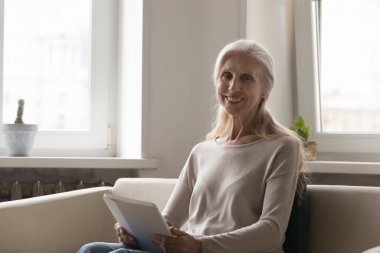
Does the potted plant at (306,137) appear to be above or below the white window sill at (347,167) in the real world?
above

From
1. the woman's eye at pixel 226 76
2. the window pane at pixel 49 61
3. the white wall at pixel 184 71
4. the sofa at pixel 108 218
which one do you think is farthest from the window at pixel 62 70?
the woman's eye at pixel 226 76

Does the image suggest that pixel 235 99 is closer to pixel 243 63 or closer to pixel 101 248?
pixel 243 63

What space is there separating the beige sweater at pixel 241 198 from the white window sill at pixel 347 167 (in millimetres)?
703

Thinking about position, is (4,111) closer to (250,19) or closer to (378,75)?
(250,19)

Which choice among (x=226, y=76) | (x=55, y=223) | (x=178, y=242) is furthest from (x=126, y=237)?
(x=226, y=76)

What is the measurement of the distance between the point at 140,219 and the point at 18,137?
1498mm

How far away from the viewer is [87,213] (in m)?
2.46

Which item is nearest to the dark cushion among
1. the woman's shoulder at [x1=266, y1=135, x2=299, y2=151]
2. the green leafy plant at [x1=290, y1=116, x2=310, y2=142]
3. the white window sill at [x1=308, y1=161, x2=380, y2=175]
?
the woman's shoulder at [x1=266, y1=135, x2=299, y2=151]

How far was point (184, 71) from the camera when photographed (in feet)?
10.3

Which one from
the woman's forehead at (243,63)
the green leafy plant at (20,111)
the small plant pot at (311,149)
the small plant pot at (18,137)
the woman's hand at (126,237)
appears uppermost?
the woman's forehead at (243,63)

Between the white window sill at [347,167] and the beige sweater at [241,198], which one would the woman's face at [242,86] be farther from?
the white window sill at [347,167]

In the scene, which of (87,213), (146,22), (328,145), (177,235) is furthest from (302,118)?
(177,235)

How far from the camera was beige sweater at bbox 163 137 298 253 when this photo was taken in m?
1.83

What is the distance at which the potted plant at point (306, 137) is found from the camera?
284 cm
